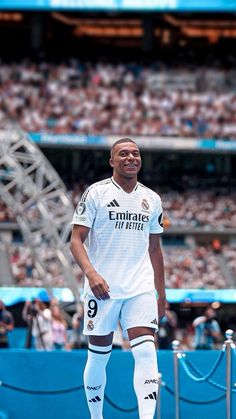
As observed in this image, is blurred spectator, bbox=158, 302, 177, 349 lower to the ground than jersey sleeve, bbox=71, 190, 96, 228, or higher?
lower

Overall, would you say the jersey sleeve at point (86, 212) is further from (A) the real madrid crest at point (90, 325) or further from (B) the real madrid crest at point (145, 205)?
(A) the real madrid crest at point (90, 325)

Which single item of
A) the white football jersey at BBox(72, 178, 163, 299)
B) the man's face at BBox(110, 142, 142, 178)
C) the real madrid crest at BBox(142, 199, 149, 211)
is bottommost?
the white football jersey at BBox(72, 178, 163, 299)

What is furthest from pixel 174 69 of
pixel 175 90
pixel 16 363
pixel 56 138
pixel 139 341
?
pixel 139 341

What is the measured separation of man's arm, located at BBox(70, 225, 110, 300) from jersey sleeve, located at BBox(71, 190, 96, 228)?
3 cm

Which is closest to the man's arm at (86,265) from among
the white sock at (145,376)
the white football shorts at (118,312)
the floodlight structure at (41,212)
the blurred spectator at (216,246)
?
the white football shorts at (118,312)

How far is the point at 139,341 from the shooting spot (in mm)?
7957

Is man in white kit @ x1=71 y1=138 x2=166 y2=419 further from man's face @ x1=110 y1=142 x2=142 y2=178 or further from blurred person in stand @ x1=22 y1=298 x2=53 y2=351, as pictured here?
blurred person in stand @ x1=22 y1=298 x2=53 y2=351

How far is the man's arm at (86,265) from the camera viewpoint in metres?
7.75

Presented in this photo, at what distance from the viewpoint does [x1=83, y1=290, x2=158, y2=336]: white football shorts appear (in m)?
8.04

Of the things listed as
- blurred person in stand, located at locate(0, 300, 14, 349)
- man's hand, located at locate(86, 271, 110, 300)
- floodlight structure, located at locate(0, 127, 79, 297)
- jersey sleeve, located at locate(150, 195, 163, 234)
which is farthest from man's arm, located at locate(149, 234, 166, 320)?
floodlight structure, located at locate(0, 127, 79, 297)

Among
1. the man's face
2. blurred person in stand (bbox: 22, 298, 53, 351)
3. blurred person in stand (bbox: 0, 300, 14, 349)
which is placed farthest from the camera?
blurred person in stand (bbox: 22, 298, 53, 351)

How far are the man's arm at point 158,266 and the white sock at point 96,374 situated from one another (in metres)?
0.49

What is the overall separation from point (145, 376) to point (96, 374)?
1.39 ft

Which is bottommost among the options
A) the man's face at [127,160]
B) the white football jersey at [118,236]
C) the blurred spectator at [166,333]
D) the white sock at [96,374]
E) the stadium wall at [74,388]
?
the blurred spectator at [166,333]
